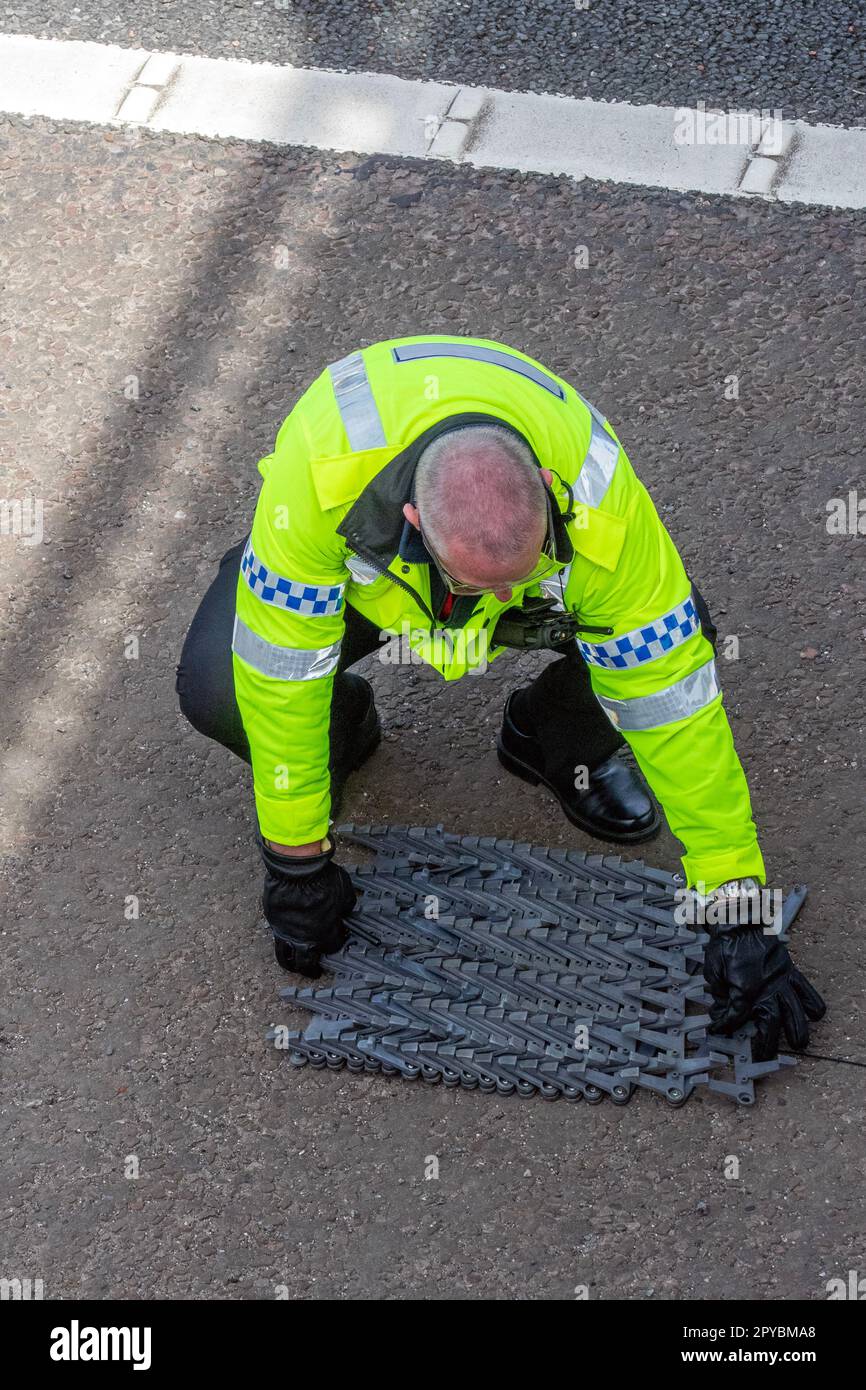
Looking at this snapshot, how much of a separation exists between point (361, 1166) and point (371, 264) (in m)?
3.26

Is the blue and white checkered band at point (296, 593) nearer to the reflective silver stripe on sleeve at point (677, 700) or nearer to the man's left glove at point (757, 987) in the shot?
the reflective silver stripe on sleeve at point (677, 700)

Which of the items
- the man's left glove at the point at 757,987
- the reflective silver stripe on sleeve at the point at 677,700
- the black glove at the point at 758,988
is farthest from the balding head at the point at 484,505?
the black glove at the point at 758,988

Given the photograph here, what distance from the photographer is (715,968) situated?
3295 mm

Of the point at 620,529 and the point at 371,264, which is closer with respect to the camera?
the point at 620,529

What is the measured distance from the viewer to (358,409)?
2.94m

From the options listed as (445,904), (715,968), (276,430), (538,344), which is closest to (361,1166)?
(445,904)

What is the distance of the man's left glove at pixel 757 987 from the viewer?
3256 mm

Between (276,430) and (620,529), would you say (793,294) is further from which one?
(620,529)

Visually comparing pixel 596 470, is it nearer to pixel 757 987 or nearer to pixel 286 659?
pixel 286 659

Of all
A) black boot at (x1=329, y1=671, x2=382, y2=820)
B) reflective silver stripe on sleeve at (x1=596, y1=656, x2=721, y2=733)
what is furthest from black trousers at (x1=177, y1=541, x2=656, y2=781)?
reflective silver stripe on sleeve at (x1=596, y1=656, x2=721, y2=733)

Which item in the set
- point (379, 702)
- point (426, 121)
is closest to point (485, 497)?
point (379, 702)

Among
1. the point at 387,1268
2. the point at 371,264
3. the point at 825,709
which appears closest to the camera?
the point at 387,1268

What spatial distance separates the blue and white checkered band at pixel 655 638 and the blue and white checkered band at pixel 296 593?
0.58m

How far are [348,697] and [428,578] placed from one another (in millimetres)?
953
